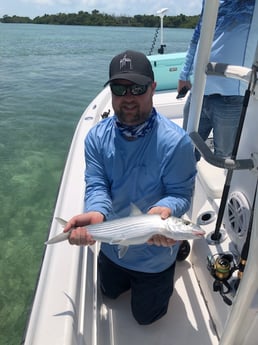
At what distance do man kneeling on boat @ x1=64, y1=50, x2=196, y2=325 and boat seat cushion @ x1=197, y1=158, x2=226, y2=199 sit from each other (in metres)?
0.49

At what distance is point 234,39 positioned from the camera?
2.25 metres

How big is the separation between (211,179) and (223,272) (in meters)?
0.82

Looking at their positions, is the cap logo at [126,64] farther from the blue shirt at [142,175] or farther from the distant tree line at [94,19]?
the distant tree line at [94,19]

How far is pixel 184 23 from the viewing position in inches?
→ 1367

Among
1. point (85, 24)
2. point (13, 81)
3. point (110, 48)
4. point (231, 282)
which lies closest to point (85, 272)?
point (231, 282)

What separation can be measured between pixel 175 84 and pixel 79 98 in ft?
13.7

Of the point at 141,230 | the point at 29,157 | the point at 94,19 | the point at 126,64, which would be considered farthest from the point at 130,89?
the point at 94,19

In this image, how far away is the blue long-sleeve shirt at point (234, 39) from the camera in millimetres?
2129

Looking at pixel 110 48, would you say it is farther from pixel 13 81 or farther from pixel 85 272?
pixel 85 272

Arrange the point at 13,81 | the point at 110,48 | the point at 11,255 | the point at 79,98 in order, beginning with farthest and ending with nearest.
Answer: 1. the point at 110,48
2. the point at 13,81
3. the point at 79,98
4. the point at 11,255

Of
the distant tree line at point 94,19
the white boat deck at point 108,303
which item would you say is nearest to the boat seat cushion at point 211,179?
the white boat deck at point 108,303

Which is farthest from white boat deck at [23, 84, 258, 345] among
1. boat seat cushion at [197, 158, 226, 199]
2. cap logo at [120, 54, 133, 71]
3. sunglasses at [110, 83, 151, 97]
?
cap logo at [120, 54, 133, 71]

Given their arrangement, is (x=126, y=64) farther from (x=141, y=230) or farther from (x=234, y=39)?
(x=234, y=39)

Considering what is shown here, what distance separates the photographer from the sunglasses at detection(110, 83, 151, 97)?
166 cm
